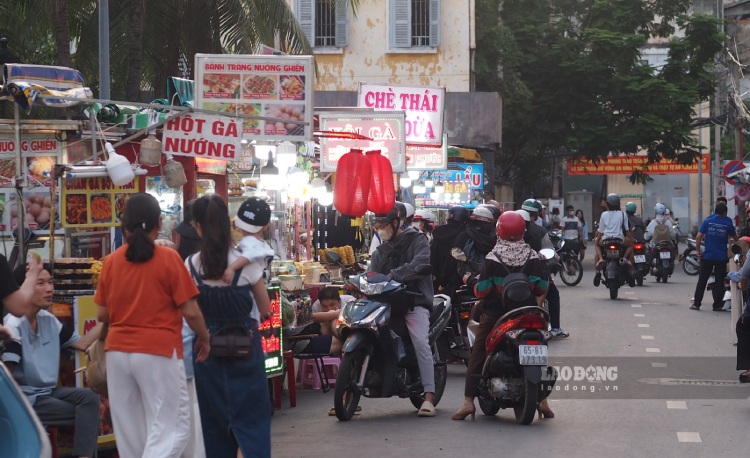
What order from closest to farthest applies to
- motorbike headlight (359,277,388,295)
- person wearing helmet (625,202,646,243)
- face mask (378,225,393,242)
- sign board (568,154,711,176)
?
motorbike headlight (359,277,388,295)
face mask (378,225,393,242)
person wearing helmet (625,202,646,243)
sign board (568,154,711,176)

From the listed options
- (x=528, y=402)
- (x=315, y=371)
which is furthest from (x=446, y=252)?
(x=528, y=402)

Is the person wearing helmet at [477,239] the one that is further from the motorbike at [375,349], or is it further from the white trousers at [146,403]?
the white trousers at [146,403]

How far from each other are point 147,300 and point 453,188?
Answer: 67.5 ft

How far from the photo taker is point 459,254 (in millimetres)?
13133

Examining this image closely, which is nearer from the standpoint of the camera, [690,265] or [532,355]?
[532,355]

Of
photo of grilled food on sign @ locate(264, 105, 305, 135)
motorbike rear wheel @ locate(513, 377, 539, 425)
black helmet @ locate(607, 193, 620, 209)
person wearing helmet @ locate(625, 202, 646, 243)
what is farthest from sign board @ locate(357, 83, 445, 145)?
motorbike rear wheel @ locate(513, 377, 539, 425)

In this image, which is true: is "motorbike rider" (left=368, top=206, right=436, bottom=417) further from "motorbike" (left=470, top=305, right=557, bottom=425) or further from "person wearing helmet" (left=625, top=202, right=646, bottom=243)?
"person wearing helmet" (left=625, top=202, right=646, bottom=243)

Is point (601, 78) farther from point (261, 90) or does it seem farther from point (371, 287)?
point (371, 287)

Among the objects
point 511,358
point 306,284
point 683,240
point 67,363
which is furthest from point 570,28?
point 67,363

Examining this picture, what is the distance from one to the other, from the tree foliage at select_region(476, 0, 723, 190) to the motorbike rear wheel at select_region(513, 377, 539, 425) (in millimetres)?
25840

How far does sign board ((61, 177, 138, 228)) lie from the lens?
935 cm

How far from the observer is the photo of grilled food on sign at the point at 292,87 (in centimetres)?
1145

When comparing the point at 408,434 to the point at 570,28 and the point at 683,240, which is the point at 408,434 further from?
the point at 683,240

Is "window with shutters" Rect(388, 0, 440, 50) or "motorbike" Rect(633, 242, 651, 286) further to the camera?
"window with shutters" Rect(388, 0, 440, 50)
